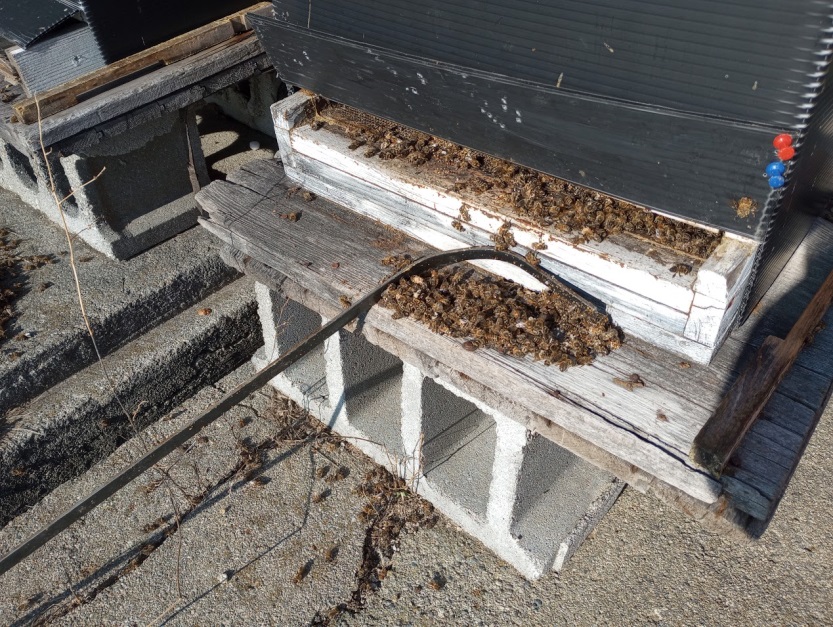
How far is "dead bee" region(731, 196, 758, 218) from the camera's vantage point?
233 centimetres

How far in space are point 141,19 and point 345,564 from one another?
3448 mm

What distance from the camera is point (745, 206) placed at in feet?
7.71

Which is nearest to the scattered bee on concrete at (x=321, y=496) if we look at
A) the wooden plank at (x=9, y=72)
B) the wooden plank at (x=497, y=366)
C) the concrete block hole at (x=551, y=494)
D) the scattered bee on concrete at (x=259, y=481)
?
the scattered bee on concrete at (x=259, y=481)

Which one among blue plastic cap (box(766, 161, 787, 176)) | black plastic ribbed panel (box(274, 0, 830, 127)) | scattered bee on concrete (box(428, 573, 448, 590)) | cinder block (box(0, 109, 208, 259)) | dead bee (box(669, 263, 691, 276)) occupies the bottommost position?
scattered bee on concrete (box(428, 573, 448, 590))

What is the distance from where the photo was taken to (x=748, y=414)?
2365 mm

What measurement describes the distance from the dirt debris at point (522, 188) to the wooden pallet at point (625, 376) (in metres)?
0.37

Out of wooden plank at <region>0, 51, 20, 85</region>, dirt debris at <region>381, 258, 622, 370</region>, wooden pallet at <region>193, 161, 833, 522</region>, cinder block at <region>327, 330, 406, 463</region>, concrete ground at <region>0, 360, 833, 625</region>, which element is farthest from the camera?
wooden plank at <region>0, 51, 20, 85</region>

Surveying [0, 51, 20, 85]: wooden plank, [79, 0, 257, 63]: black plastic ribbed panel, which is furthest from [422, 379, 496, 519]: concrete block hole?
[0, 51, 20, 85]: wooden plank

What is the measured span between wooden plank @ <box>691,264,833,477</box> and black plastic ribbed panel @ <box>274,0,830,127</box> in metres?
0.85

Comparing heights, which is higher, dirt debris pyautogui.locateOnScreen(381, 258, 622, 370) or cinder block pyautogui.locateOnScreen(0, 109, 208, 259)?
dirt debris pyautogui.locateOnScreen(381, 258, 622, 370)

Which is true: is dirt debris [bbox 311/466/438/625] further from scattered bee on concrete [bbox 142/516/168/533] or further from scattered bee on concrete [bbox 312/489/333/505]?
scattered bee on concrete [bbox 142/516/168/533]

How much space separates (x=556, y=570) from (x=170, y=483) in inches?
87.1

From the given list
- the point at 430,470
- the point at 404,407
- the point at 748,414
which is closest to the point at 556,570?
the point at 430,470

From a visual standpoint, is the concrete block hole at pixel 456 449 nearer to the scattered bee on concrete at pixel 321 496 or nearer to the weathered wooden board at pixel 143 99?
the scattered bee on concrete at pixel 321 496
